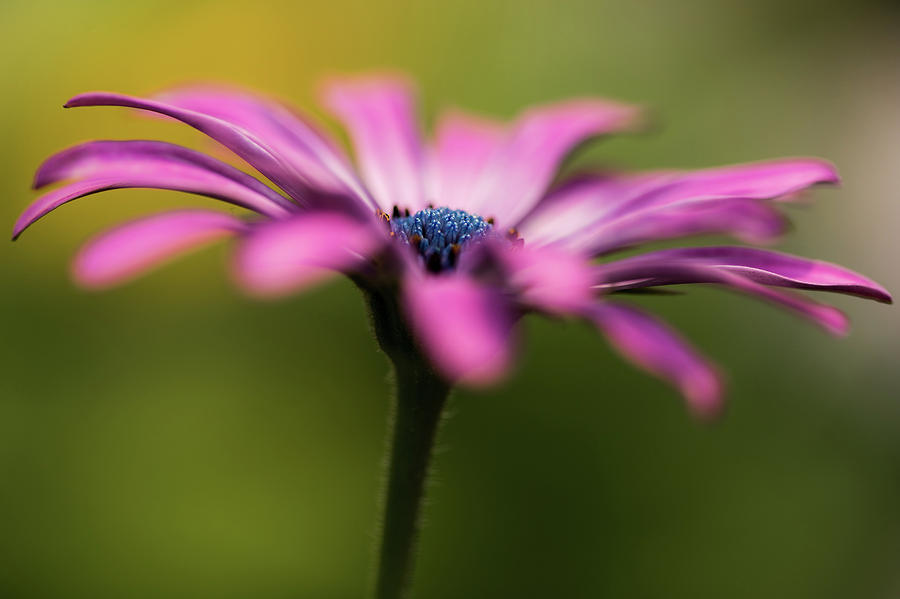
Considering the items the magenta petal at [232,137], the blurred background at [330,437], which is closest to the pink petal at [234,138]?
the magenta petal at [232,137]

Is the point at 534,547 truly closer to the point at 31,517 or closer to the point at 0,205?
the point at 31,517

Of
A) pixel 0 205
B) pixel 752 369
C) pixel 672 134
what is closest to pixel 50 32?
pixel 0 205

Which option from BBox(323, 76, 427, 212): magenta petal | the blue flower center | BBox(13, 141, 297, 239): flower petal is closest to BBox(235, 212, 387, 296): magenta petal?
BBox(13, 141, 297, 239): flower petal

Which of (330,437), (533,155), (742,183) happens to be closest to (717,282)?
(742,183)

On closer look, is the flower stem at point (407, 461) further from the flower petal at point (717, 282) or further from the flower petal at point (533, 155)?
the flower petal at point (533, 155)

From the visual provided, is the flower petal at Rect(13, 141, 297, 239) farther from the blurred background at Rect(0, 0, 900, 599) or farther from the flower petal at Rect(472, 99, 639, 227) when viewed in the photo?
the blurred background at Rect(0, 0, 900, 599)
